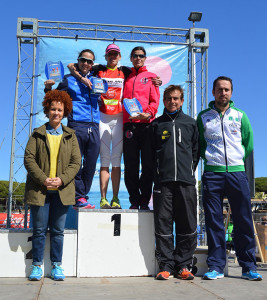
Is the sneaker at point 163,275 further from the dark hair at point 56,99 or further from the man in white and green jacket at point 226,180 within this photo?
the dark hair at point 56,99

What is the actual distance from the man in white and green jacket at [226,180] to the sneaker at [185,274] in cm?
20

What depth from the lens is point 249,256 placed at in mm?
3344

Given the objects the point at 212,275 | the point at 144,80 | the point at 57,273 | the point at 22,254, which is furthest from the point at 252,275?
the point at 144,80

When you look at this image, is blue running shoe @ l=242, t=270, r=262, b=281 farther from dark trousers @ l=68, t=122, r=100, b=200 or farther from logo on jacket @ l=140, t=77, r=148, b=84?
logo on jacket @ l=140, t=77, r=148, b=84

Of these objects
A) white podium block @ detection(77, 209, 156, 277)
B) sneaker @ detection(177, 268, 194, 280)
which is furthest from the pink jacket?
sneaker @ detection(177, 268, 194, 280)

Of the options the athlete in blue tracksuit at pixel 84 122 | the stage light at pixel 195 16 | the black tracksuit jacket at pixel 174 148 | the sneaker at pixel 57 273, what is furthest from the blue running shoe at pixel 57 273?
the stage light at pixel 195 16

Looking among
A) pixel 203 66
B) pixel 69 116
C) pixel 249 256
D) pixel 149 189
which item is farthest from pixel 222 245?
pixel 203 66

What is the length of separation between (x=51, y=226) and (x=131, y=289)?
3.04ft

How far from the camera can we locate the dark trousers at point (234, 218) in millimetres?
3361

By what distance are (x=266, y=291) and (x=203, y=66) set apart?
18.1 ft

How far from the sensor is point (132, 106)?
365 centimetres

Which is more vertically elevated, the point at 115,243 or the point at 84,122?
the point at 84,122

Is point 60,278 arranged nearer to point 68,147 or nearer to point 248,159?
point 68,147

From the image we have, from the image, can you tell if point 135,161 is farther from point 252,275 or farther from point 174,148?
point 252,275
